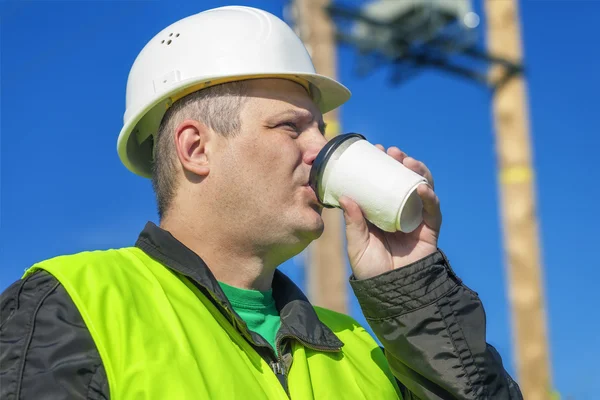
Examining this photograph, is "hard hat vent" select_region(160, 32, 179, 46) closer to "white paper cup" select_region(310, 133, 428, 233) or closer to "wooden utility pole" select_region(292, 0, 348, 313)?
"white paper cup" select_region(310, 133, 428, 233)

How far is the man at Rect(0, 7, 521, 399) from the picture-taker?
2.13 metres

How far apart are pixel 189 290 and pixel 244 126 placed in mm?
606

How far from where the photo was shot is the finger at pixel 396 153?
267 cm

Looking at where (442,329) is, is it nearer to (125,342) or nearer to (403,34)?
(125,342)

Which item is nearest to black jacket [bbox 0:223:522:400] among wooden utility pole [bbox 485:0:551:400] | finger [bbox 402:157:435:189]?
finger [bbox 402:157:435:189]

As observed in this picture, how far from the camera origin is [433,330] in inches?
99.0

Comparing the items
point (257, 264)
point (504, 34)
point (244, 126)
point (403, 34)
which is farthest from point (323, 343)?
point (403, 34)

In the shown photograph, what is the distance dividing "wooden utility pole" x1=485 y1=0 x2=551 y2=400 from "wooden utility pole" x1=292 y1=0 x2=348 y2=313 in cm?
143

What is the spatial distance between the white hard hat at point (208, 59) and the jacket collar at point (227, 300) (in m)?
0.49

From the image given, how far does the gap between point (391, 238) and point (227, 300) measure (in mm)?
629

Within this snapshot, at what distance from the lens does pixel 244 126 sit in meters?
2.71

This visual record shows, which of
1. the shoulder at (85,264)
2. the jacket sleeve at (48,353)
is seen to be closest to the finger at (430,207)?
the shoulder at (85,264)

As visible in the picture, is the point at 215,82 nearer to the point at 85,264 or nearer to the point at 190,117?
the point at 190,117

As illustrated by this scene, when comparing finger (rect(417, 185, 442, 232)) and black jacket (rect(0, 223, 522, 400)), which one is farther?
finger (rect(417, 185, 442, 232))
